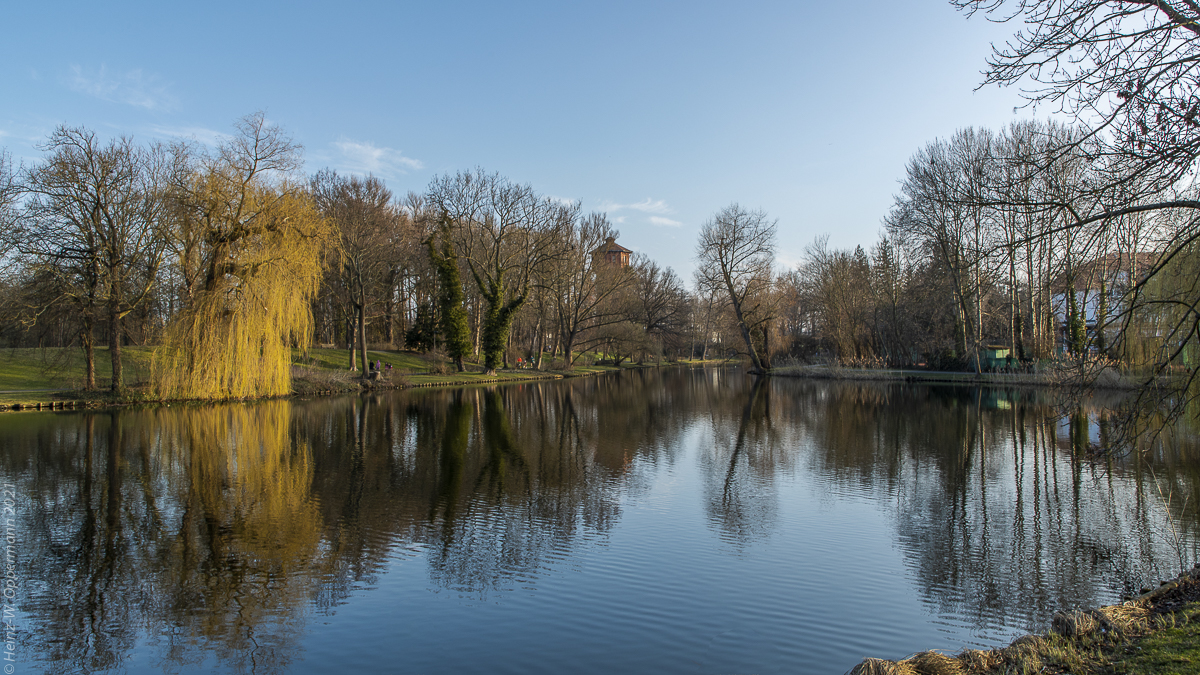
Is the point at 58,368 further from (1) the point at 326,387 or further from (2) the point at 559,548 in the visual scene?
(2) the point at 559,548

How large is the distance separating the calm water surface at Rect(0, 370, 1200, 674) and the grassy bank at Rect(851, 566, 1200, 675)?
2.45ft

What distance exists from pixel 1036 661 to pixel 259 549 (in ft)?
24.3

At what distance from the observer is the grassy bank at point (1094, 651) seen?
391 cm

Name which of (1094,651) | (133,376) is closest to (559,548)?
(1094,651)

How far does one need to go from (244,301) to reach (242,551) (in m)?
17.3

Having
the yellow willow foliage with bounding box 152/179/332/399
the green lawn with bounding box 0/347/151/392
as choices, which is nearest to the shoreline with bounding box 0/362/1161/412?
the yellow willow foliage with bounding box 152/179/332/399

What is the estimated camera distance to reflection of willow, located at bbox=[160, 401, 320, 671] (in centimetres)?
527

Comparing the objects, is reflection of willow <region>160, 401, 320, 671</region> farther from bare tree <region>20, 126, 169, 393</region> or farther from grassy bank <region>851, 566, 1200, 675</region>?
bare tree <region>20, 126, 169, 393</region>

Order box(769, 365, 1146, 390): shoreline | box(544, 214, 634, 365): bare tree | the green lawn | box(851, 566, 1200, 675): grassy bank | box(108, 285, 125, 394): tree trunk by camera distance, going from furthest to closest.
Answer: box(544, 214, 634, 365): bare tree → box(769, 365, 1146, 390): shoreline → the green lawn → box(108, 285, 125, 394): tree trunk → box(851, 566, 1200, 675): grassy bank

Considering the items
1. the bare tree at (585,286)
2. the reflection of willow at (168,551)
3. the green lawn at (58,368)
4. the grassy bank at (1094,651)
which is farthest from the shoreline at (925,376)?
the green lawn at (58,368)

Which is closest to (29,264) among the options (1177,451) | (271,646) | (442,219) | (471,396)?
(471,396)

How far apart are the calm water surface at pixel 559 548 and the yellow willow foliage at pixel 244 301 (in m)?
6.68

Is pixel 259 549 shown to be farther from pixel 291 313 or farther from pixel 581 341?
pixel 581 341

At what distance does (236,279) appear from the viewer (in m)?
22.4
